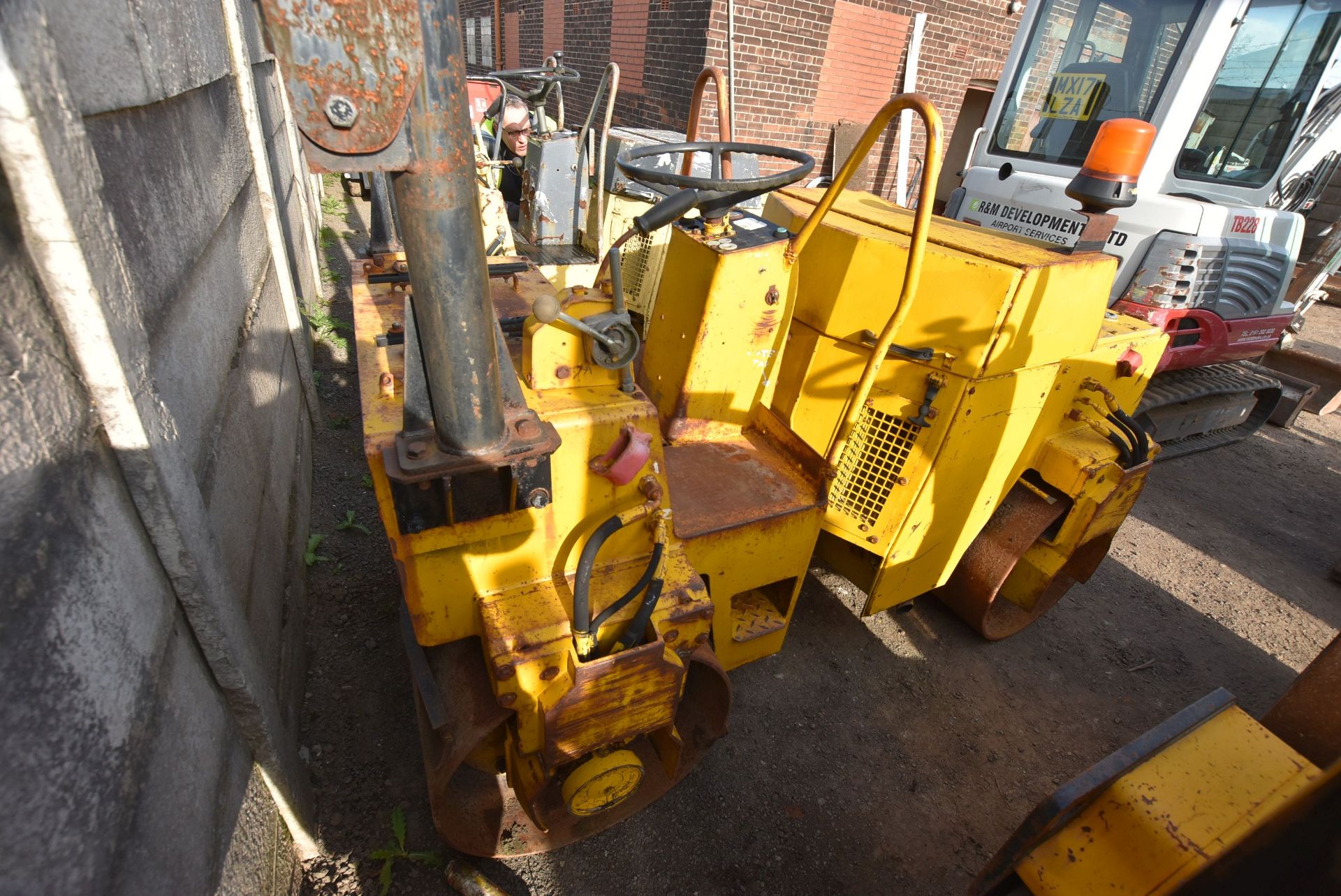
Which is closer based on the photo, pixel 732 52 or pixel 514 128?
pixel 514 128

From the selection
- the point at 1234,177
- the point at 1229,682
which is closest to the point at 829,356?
the point at 1229,682

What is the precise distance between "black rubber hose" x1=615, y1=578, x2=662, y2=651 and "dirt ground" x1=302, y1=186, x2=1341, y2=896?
1.03 meters

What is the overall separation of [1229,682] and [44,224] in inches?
184

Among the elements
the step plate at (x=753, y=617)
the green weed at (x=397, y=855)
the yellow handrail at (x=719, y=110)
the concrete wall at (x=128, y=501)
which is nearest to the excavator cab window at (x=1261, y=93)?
the yellow handrail at (x=719, y=110)

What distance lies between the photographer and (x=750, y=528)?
2248 mm

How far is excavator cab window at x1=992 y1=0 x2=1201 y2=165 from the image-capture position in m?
4.08

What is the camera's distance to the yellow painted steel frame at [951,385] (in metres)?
2.36

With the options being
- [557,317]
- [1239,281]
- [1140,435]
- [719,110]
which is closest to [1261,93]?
[1239,281]

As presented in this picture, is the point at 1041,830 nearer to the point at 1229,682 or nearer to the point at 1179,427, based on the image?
the point at 1229,682

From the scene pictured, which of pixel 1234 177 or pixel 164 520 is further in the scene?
pixel 1234 177

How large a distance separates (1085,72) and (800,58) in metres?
3.74

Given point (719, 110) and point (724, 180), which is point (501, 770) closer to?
point (724, 180)

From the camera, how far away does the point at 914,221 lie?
7.27 ft

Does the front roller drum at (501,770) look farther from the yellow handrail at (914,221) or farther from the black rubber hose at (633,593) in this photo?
the yellow handrail at (914,221)
